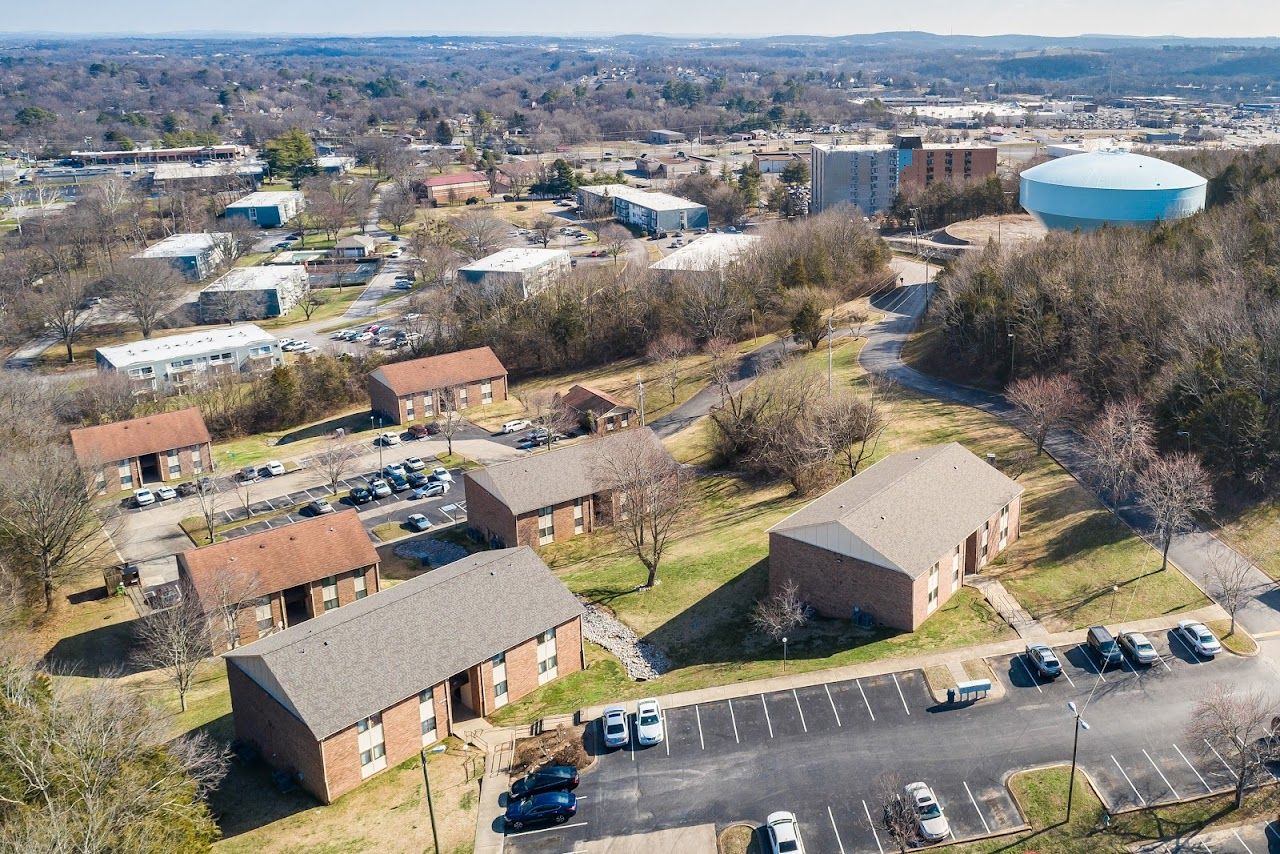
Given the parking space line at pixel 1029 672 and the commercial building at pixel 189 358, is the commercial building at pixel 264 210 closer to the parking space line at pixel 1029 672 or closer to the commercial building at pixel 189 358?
the commercial building at pixel 189 358

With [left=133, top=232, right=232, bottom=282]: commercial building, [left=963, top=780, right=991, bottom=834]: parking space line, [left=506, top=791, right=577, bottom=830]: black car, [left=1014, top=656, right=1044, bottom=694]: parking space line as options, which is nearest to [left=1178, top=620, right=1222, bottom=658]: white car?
[left=1014, top=656, right=1044, bottom=694]: parking space line

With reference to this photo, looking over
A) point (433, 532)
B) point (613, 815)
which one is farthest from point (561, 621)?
point (433, 532)

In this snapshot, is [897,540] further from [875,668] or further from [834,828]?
[834,828]

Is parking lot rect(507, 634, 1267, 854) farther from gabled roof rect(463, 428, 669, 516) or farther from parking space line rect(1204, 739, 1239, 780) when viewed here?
gabled roof rect(463, 428, 669, 516)

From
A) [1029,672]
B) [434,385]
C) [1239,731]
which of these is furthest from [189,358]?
[1239,731]

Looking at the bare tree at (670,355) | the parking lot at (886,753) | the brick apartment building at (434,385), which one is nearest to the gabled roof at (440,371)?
the brick apartment building at (434,385)

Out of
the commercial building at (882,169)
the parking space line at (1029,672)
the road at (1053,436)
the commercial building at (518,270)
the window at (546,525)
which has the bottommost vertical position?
the window at (546,525)

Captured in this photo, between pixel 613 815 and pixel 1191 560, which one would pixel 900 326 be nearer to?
pixel 1191 560
